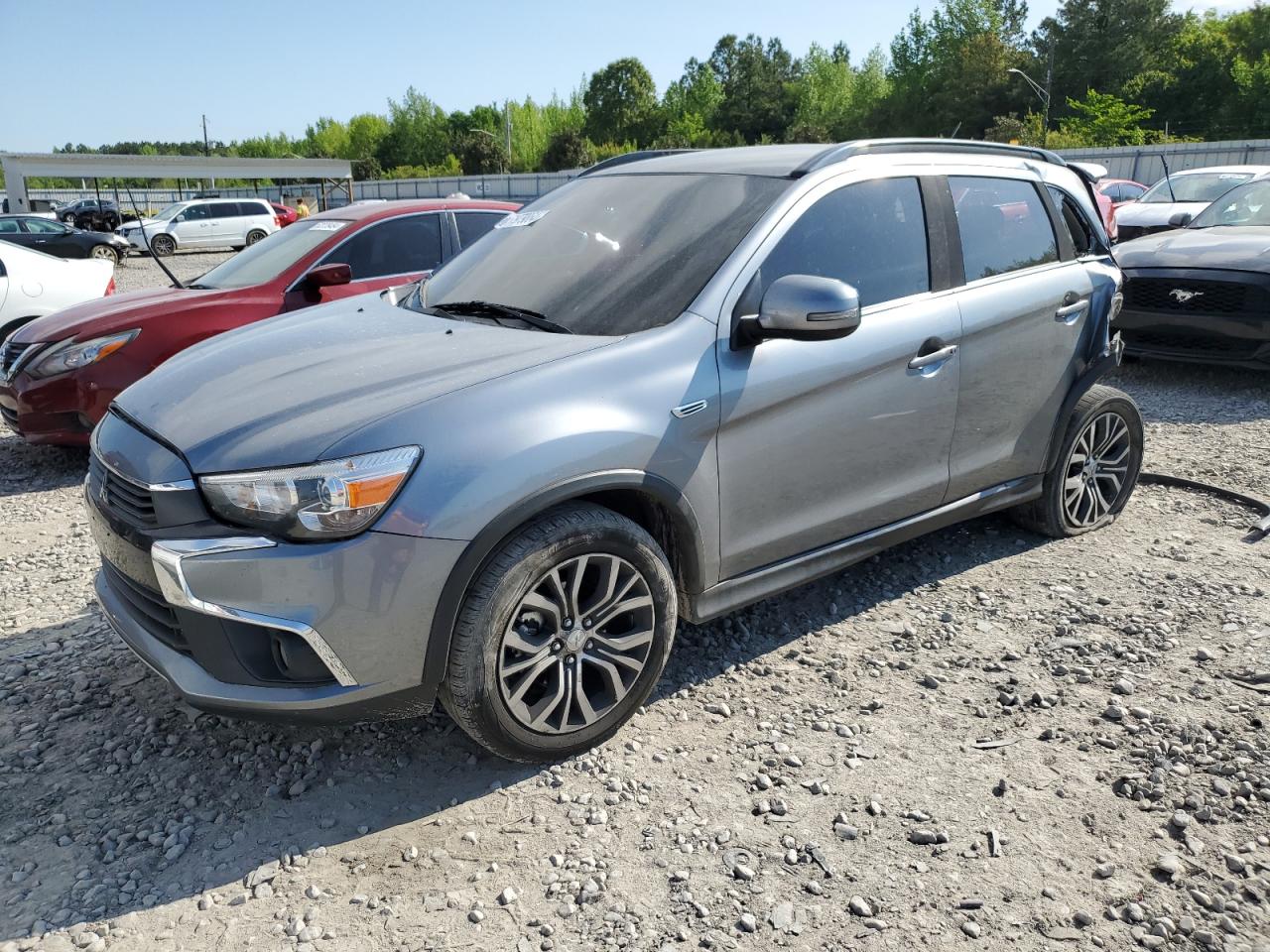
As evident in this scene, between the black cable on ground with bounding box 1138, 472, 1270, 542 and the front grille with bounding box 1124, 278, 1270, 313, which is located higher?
the front grille with bounding box 1124, 278, 1270, 313

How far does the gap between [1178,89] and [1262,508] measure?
72375mm

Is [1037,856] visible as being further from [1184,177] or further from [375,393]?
[1184,177]

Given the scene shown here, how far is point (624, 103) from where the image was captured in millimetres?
100500

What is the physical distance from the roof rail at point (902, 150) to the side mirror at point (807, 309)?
64 cm

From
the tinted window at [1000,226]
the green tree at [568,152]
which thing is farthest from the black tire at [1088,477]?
the green tree at [568,152]

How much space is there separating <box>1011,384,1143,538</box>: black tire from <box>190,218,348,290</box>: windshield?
4.71 metres

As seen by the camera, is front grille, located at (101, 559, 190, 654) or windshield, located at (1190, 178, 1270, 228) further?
windshield, located at (1190, 178, 1270, 228)

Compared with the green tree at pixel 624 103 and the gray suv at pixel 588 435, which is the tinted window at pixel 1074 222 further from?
the green tree at pixel 624 103

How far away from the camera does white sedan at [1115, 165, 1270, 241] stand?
12.2m

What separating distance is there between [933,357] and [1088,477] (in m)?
1.61

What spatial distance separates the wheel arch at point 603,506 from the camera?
2.64 meters

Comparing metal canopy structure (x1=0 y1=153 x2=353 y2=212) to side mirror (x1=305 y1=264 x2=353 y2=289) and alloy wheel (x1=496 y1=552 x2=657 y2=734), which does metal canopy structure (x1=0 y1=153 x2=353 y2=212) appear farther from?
alloy wheel (x1=496 y1=552 x2=657 y2=734)

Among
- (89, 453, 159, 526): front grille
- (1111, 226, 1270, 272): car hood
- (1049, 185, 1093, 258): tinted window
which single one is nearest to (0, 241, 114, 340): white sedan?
(89, 453, 159, 526): front grille

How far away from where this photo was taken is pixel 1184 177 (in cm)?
1373
